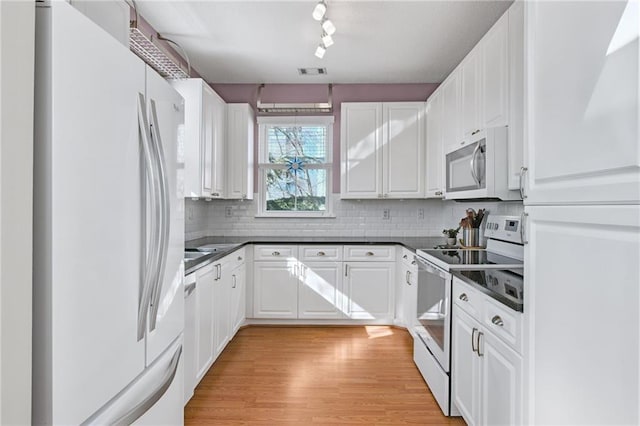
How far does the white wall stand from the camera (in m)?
0.74

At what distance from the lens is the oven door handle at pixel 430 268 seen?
2.30 meters

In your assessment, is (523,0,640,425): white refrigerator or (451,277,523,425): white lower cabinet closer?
(523,0,640,425): white refrigerator

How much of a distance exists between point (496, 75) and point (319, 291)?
2.49 meters

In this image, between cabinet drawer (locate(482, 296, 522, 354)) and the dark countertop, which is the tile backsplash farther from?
cabinet drawer (locate(482, 296, 522, 354))

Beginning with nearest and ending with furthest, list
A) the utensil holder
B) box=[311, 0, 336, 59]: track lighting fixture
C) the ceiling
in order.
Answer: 1. box=[311, 0, 336, 59]: track lighting fixture
2. the ceiling
3. the utensil holder

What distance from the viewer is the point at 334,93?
4340 mm

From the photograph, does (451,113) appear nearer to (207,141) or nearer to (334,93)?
(334,93)

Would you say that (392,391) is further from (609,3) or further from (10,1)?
(10,1)

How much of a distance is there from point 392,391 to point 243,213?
259 centimetres

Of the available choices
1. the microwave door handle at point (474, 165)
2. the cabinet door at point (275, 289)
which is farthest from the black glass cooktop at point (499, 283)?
the cabinet door at point (275, 289)

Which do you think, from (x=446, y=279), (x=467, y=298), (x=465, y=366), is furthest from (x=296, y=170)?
(x=465, y=366)

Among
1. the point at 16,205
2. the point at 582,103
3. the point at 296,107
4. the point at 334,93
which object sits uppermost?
the point at 334,93

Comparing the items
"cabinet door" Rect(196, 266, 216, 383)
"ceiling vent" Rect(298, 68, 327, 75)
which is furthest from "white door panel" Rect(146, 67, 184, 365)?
"ceiling vent" Rect(298, 68, 327, 75)

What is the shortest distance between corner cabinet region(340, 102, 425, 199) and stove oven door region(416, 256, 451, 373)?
1.30 metres
